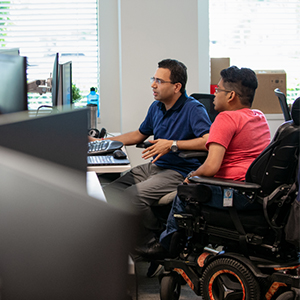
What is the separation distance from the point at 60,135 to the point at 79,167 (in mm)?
54

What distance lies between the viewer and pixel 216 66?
11.7ft

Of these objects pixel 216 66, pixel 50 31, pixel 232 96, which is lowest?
pixel 232 96

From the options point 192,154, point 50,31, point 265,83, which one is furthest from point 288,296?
point 50,31

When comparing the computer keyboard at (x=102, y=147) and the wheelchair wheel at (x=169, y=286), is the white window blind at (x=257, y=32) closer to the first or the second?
the computer keyboard at (x=102, y=147)

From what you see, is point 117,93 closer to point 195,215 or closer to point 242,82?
point 242,82

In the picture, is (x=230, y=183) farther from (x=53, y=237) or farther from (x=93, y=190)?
(x=53, y=237)

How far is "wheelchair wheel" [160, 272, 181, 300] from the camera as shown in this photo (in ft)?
5.69

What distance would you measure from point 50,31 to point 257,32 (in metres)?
2.00

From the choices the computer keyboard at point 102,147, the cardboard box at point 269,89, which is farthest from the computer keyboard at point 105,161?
the cardboard box at point 269,89

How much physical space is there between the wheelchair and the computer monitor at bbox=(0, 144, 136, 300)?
3.32 feet

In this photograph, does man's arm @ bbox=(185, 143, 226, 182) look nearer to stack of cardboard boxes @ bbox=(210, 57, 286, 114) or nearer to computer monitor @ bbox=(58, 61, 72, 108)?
computer monitor @ bbox=(58, 61, 72, 108)

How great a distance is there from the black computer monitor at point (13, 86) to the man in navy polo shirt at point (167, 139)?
2.04 feet

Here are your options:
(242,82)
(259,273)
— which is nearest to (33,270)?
(259,273)

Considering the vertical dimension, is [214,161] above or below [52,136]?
below
